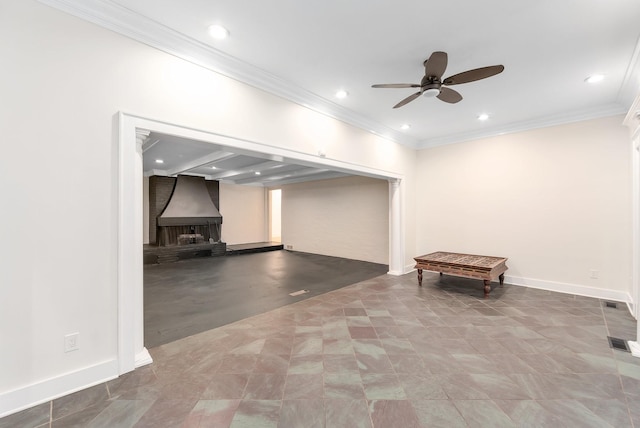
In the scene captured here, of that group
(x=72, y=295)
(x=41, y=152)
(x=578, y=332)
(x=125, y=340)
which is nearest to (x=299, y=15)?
(x=41, y=152)

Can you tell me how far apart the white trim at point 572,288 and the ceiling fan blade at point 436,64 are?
410cm

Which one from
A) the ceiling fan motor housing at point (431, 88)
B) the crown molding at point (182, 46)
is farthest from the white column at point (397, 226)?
the ceiling fan motor housing at point (431, 88)

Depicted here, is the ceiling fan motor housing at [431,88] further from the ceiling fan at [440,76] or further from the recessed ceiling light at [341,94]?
the recessed ceiling light at [341,94]

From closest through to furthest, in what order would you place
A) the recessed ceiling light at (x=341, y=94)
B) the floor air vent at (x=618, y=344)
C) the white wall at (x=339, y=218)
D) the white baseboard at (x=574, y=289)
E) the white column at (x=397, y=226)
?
the floor air vent at (x=618, y=344), the recessed ceiling light at (x=341, y=94), the white baseboard at (x=574, y=289), the white column at (x=397, y=226), the white wall at (x=339, y=218)

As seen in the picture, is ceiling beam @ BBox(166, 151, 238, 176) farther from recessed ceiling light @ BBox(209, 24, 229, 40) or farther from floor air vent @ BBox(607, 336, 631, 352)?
floor air vent @ BBox(607, 336, 631, 352)

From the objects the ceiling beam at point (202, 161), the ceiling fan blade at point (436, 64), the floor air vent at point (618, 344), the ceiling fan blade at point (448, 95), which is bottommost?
the floor air vent at point (618, 344)

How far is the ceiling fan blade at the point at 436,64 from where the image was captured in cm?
226

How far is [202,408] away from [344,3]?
3.14 metres

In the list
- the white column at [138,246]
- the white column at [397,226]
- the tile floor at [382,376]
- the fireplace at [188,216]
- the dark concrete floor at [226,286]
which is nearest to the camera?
the tile floor at [382,376]

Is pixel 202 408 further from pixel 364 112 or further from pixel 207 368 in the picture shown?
pixel 364 112

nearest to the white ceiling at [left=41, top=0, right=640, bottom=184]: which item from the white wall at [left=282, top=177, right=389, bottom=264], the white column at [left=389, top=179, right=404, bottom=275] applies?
the white column at [left=389, top=179, right=404, bottom=275]

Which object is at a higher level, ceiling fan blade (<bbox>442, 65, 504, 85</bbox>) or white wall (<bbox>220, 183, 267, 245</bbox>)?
ceiling fan blade (<bbox>442, 65, 504, 85</bbox>)

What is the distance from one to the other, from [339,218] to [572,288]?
528cm

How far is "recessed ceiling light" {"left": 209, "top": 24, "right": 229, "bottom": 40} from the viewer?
2271 millimetres
